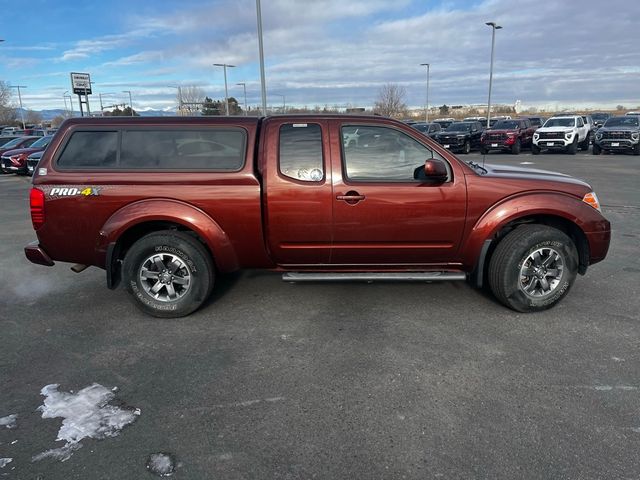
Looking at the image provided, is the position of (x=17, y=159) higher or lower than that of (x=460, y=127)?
lower

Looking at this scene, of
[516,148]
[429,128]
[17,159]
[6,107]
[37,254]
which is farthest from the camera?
[6,107]

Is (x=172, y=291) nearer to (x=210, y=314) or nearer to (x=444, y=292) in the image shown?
(x=210, y=314)

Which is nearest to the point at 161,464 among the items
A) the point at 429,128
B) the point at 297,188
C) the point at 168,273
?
the point at 168,273

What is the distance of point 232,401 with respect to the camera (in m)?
3.13

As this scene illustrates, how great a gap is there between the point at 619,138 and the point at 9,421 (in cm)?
2572

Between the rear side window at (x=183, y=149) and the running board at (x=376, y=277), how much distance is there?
1218 mm

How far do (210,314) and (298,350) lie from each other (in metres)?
1.19

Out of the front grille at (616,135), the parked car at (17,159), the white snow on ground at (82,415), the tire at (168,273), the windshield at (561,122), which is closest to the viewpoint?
the white snow on ground at (82,415)

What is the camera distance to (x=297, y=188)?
427 centimetres

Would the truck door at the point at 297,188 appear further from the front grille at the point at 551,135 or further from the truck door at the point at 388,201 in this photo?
the front grille at the point at 551,135

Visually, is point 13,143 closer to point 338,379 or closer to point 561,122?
point 338,379

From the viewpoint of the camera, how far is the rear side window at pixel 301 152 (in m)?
4.32

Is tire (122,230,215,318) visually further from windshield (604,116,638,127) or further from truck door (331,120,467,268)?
windshield (604,116,638,127)

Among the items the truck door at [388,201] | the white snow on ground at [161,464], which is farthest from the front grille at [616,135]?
the white snow on ground at [161,464]
